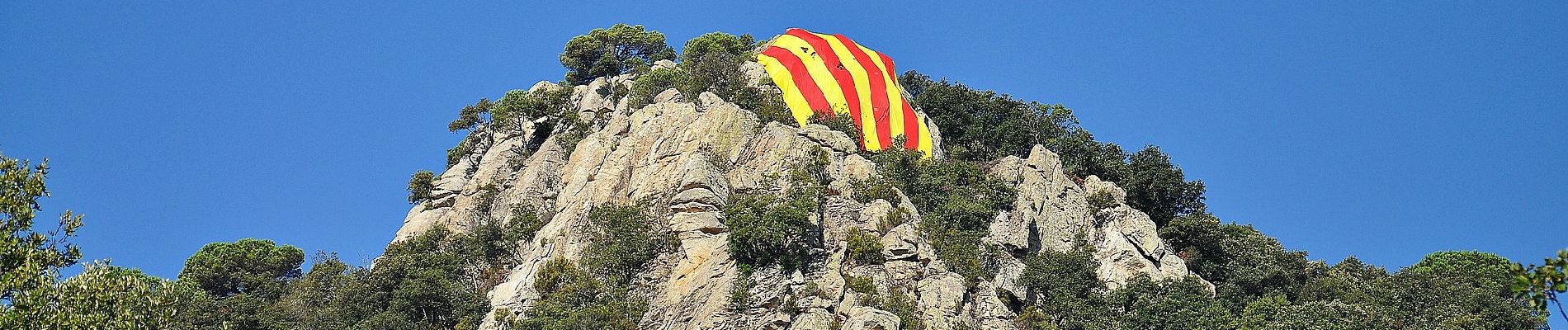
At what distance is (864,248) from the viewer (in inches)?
2066

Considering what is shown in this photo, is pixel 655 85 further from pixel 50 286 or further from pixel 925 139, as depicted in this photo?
pixel 50 286

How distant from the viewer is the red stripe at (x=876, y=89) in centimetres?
6719

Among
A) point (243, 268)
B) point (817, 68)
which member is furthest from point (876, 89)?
point (243, 268)

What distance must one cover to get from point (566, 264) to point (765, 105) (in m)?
14.9

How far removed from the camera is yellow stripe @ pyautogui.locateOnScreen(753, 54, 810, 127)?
218ft

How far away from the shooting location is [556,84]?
81.5 m

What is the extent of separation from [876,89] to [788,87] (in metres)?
4.58

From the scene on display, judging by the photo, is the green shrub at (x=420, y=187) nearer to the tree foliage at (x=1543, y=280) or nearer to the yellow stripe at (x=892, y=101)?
the yellow stripe at (x=892, y=101)

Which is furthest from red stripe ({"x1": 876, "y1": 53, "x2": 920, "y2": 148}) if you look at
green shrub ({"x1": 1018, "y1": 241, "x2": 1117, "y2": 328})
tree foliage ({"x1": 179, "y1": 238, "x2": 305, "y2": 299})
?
tree foliage ({"x1": 179, "y1": 238, "x2": 305, "y2": 299})

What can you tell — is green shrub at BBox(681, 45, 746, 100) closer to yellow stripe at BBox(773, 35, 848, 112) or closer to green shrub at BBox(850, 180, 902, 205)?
yellow stripe at BBox(773, 35, 848, 112)

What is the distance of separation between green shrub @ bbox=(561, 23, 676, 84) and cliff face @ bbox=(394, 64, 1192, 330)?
1287cm

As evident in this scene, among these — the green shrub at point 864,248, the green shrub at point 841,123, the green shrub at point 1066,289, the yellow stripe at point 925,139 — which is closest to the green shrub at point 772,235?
the green shrub at point 864,248

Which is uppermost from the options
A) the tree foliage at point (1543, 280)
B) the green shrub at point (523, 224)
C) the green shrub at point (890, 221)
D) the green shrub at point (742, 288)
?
the green shrub at point (523, 224)

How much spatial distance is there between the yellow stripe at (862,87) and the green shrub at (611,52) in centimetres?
1667
